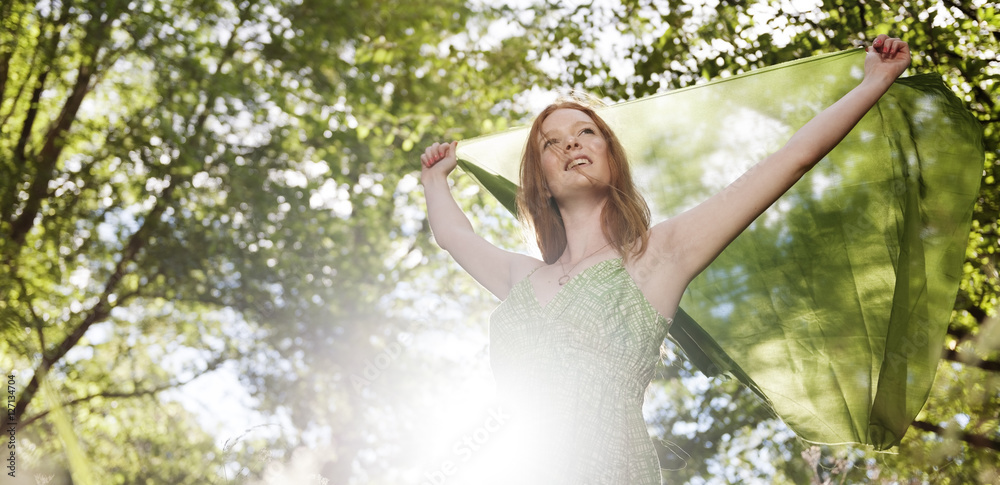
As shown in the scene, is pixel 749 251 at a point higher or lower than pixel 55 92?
lower

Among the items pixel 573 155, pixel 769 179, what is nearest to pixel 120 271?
pixel 573 155

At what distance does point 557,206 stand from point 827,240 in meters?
0.87

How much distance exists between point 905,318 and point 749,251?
464mm

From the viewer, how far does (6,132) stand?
7.08 m

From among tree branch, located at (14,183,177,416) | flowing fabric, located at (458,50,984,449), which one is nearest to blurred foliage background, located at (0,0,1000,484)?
tree branch, located at (14,183,177,416)

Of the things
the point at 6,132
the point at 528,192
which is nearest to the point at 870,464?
the point at 528,192

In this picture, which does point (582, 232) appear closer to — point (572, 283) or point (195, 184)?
point (572, 283)

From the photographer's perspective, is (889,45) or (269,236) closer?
(889,45)

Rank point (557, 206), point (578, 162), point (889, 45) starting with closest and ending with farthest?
1. point (889, 45)
2. point (578, 162)
3. point (557, 206)

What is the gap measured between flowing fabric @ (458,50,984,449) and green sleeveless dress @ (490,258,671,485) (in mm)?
714

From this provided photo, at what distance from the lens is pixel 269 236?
7.64 meters

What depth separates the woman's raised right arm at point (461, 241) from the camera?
1.83m

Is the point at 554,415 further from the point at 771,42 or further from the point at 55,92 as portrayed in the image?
the point at 55,92

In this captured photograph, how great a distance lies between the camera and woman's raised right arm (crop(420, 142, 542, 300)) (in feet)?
6.02
